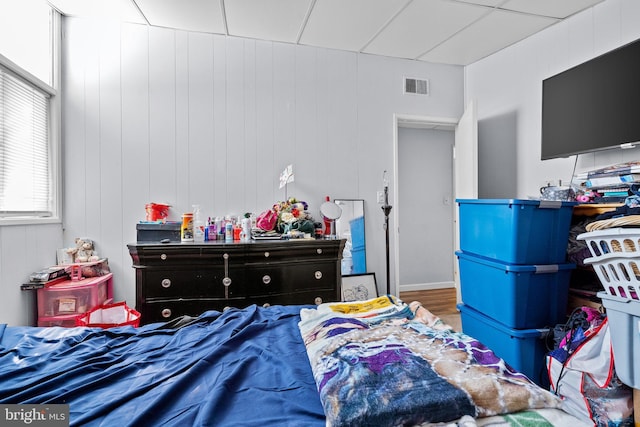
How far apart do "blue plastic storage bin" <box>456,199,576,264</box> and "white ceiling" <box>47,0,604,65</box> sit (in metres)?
1.64

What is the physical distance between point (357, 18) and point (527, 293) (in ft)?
7.97

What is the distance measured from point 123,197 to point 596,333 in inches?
133

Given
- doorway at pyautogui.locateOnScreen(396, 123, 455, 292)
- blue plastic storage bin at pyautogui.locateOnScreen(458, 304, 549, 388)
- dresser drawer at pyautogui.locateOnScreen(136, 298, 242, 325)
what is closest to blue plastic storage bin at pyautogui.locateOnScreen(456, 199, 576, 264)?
blue plastic storage bin at pyautogui.locateOnScreen(458, 304, 549, 388)

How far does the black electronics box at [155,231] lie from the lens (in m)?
2.58

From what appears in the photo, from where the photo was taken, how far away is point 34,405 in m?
0.84

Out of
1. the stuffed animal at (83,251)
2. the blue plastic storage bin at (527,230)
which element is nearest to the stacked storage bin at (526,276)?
the blue plastic storage bin at (527,230)

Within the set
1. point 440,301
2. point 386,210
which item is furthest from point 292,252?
point 440,301

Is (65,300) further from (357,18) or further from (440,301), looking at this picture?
(440,301)

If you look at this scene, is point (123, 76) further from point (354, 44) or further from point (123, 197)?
point (354, 44)

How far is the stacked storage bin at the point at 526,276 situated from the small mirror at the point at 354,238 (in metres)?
1.41

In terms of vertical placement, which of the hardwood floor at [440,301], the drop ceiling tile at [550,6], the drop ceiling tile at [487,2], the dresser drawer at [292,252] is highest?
the drop ceiling tile at [487,2]

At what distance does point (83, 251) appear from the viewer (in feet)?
8.85

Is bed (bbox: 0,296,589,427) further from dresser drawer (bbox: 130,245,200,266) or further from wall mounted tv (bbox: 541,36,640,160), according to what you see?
wall mounted tv (bbox: 541,36,640,160)

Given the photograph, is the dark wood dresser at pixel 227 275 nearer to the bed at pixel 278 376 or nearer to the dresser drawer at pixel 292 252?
the dresser drawer at pixel 292 252
